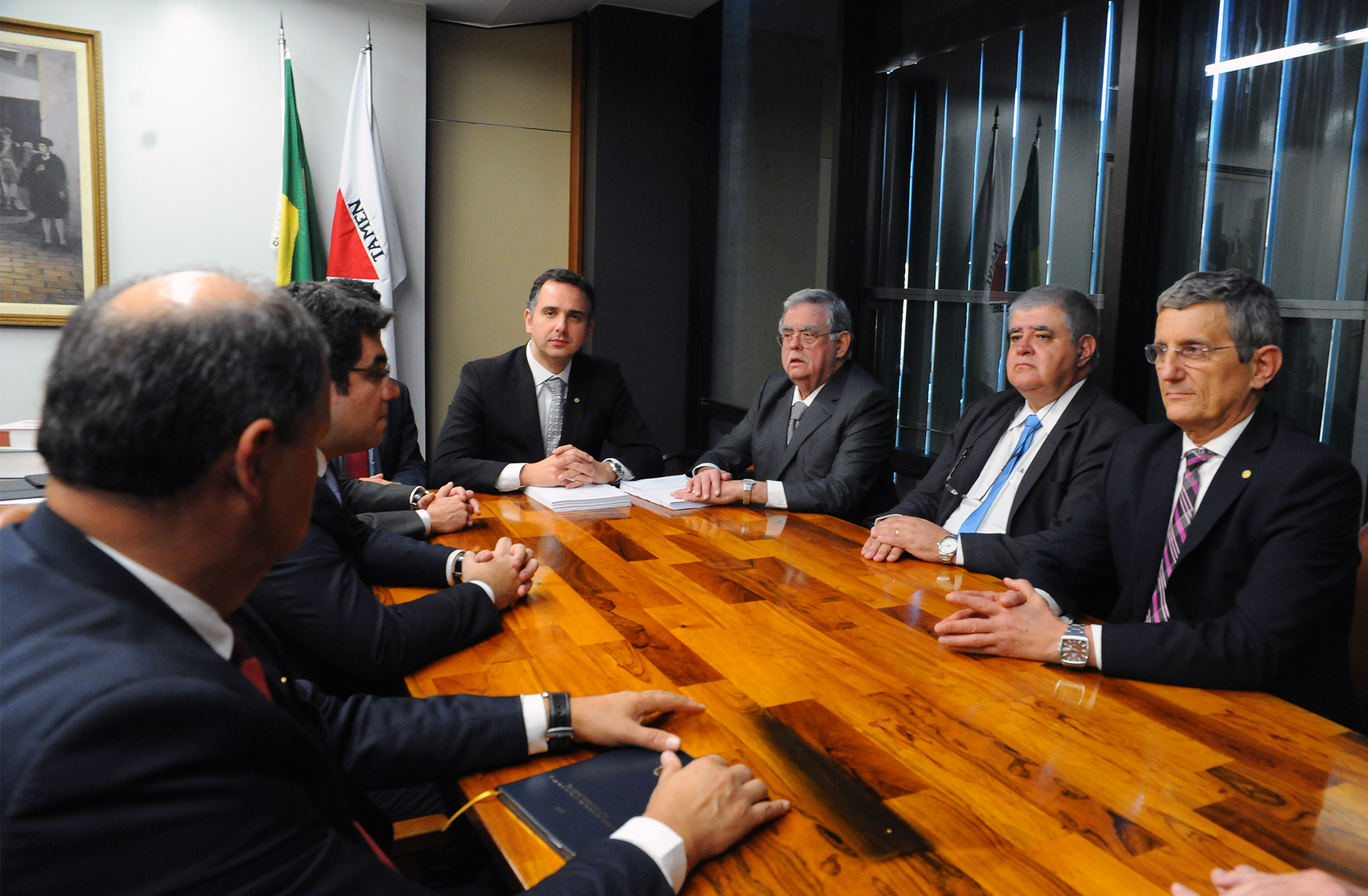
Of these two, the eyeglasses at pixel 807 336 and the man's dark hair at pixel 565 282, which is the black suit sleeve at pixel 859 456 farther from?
the man's dark hair at pixel 565 282

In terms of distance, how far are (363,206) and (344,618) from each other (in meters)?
3.38

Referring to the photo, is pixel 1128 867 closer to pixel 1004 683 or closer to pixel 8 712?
pixel 1004 683

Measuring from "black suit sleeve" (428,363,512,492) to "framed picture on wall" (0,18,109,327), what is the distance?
1955 mm

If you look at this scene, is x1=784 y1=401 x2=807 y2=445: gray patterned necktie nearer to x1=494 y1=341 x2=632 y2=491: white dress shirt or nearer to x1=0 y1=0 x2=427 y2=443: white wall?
x1=494 y1=341 x2=632 y2=491: white dress shirt

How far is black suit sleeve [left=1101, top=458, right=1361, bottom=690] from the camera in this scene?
1.49 meters

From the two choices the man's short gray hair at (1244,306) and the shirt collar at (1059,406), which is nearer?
the man's short gray hair at (1244,306)

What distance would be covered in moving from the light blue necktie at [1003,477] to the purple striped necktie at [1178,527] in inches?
28.6

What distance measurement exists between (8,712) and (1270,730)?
1.53m

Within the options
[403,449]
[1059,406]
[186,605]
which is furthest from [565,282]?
→ [186,605]

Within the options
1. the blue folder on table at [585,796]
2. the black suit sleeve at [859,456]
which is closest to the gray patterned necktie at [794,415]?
the black suit sleeve at [859,456]

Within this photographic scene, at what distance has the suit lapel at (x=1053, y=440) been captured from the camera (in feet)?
8.16


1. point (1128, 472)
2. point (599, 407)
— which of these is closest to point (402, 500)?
point (599, 407)

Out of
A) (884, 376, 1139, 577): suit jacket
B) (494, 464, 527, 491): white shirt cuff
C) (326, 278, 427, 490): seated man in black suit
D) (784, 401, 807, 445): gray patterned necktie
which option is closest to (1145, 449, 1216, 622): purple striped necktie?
(884, 376, 1139, 577): suit jacket

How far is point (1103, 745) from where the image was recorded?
1253mm
